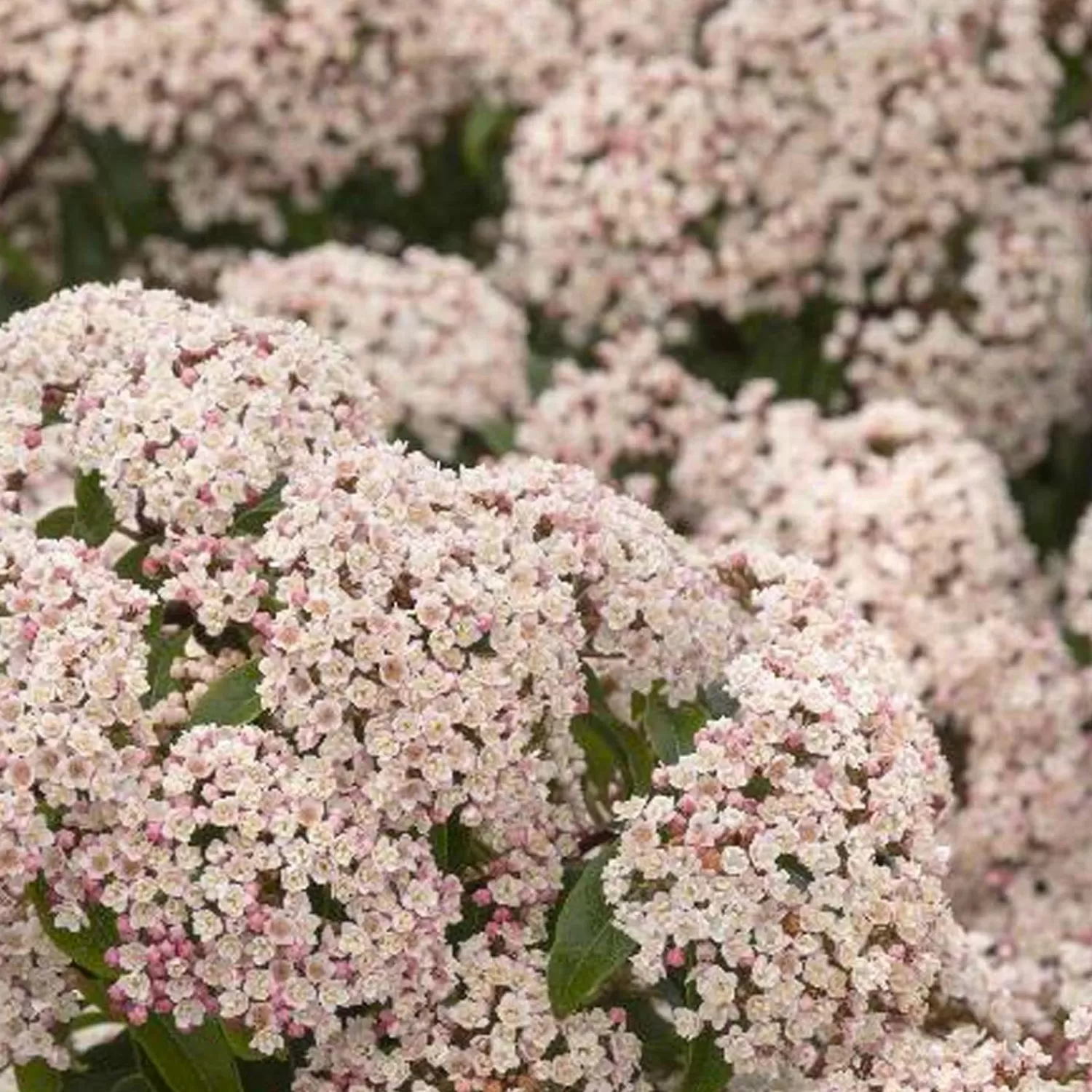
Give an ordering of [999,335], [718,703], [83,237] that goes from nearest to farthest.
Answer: [718,703] → [999,335] → [83,237]

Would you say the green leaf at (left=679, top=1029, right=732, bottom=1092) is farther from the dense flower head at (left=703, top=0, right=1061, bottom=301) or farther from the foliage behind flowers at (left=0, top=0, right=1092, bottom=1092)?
the dense flower head at (left=703, top=0, right=1061, bottom=301)

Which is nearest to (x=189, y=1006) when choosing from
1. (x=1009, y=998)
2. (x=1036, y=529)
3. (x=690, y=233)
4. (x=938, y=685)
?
(x=1009, y=998)

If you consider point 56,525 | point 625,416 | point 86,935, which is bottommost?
point 625,416

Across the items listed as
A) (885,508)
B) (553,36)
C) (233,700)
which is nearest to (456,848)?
(233,700)

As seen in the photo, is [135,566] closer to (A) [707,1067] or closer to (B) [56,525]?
(B) [56,525]

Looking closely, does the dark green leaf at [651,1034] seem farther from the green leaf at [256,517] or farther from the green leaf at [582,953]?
the green leaf at [256,517]
